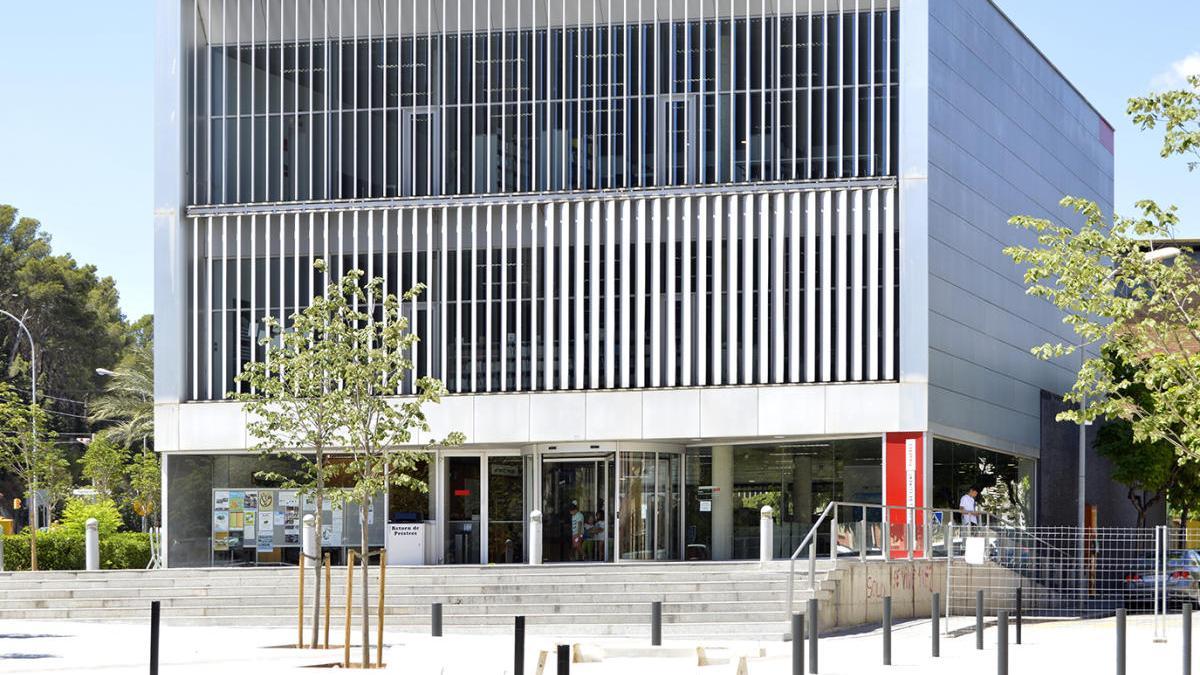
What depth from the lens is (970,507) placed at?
38156 mm

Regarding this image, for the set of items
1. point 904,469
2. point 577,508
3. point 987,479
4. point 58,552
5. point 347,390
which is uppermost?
point 347,390

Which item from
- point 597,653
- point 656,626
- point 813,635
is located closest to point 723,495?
point 656,626

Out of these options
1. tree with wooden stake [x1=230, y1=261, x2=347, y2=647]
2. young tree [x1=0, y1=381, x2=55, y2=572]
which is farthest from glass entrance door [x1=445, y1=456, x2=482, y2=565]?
tree with wooden stake [x1=230, y1=261, x2=347, y2=647]

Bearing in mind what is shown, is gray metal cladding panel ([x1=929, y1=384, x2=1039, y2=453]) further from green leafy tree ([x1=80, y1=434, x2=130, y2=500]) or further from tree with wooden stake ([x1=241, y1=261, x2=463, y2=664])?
green leafy tree ([x1=80, y1=434, x2=130, y2=500])

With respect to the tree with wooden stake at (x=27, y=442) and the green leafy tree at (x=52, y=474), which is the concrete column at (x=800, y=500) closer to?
the tree with wooden stake at (x=27, y=442)

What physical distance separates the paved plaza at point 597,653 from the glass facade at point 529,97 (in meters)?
13.7

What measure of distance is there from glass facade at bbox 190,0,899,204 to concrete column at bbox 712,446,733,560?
21.5 feet

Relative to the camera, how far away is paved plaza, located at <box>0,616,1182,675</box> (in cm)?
2080

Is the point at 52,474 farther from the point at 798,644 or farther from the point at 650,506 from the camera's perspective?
the point at 798,644

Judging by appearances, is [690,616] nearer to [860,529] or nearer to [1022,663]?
[860,529]

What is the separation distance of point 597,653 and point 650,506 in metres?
20.0

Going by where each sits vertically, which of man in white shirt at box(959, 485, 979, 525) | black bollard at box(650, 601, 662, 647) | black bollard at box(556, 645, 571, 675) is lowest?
black bollard at box(650, 601, 662, 647)

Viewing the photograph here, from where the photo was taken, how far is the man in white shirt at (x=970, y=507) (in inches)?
1340

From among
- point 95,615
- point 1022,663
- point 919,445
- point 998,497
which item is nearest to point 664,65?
point 919,445
